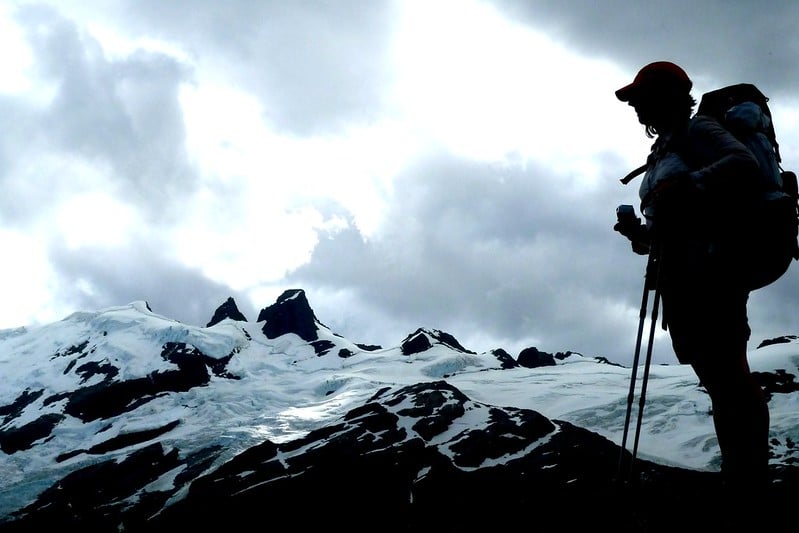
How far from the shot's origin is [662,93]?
426 cm

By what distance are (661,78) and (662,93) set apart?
0.11 metres

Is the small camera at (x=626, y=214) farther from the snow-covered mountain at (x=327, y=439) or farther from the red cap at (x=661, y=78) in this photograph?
the snow-covered mountain at (x=327, y=439)

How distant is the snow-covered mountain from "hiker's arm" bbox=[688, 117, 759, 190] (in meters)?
1.87

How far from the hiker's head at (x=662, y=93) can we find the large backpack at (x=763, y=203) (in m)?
0.32

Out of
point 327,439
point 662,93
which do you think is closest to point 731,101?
point 662,93

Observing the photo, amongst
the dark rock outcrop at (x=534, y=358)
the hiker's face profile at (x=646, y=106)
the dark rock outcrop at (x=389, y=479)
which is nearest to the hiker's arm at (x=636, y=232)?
the hiker's face profile at (x=646, y=106)

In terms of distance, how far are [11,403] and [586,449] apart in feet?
458

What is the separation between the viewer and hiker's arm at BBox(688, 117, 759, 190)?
3623 mm

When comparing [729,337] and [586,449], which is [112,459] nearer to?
[586,449]

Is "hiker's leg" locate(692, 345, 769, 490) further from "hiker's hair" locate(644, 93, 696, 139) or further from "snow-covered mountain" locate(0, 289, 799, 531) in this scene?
"hiker's hair" locate(644, 93, 696, 139)

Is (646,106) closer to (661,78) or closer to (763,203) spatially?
(661,78)

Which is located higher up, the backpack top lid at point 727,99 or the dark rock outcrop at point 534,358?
the dark rock outcrop at point 534,358

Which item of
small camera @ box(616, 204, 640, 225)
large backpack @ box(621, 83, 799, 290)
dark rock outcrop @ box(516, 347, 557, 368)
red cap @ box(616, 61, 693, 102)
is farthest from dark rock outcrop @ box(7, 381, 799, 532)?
dark rock outcrop @ box(516, 347, 557, 368)

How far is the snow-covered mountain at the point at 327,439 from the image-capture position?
6762 centimetres
